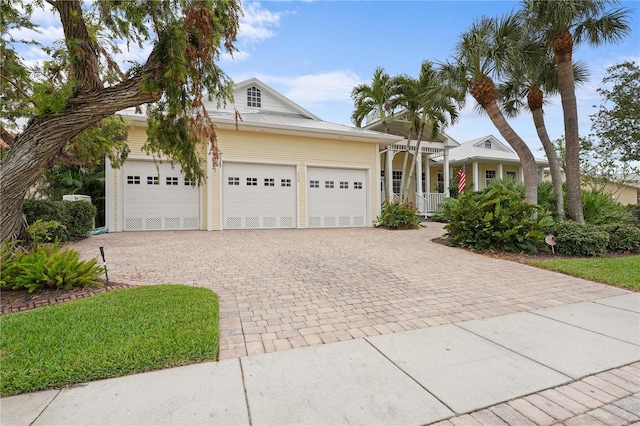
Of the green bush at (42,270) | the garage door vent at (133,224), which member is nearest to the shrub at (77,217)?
the garage door vent at (133,224)

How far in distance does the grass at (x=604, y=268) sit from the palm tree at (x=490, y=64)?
244cm

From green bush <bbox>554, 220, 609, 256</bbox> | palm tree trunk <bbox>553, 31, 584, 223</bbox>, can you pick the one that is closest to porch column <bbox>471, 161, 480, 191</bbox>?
palm tree trunk <bbox>553, 31, 584, 223</bbox>

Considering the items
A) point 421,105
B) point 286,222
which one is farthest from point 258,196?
point 421,105

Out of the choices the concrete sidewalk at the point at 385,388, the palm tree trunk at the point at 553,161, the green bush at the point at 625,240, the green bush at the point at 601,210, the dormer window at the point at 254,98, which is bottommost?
the concrete sidewalk at the point at 385,388

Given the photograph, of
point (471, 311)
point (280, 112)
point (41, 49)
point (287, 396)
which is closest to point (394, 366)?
point (287, 396)

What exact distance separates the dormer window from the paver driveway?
8464 millimetres

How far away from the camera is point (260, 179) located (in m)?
12.8

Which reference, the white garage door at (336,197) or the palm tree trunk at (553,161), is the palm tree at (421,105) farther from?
the palm tree trunk at (553,161)

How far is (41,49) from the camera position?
6.39 m

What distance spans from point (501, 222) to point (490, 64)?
4.48 m

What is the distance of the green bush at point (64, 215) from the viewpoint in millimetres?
7930

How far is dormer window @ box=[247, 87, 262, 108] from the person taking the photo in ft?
48.6

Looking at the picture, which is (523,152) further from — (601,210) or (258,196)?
(258,196)

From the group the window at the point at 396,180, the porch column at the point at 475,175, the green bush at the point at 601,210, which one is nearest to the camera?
the green bush at the point at 601,210
